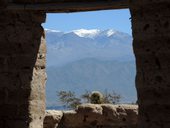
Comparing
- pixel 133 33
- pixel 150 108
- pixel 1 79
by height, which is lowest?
pixel 150 108

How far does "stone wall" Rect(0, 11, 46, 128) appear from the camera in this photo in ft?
29.9

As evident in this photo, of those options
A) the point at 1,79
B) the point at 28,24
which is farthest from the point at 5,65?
the point at 28,24

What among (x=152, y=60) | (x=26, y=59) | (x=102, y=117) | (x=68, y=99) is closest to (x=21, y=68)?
(x=26, y=59)

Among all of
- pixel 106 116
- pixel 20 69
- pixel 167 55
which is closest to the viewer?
pixel 167 55

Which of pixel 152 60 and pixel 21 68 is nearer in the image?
pixel 152 60

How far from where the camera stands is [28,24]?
9.20 meters

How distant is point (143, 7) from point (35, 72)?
219 centimetres

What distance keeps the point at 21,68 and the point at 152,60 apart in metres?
2.31

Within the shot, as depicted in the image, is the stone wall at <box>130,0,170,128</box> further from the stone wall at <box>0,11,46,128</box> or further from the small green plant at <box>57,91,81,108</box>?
the small green plant at <box>57,91,81,108</box>

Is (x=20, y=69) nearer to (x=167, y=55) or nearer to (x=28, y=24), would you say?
(x=28, y=24)

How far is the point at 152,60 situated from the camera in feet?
27.4

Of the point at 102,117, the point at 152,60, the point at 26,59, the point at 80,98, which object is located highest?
the point at 80,98

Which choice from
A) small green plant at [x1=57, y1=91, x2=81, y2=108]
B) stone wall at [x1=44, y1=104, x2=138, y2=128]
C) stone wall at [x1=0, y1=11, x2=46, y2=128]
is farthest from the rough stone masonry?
small green plant at [x1=57, y1=91, x2=81, y2=108]

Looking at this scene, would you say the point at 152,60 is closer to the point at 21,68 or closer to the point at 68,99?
the point at 21,68
